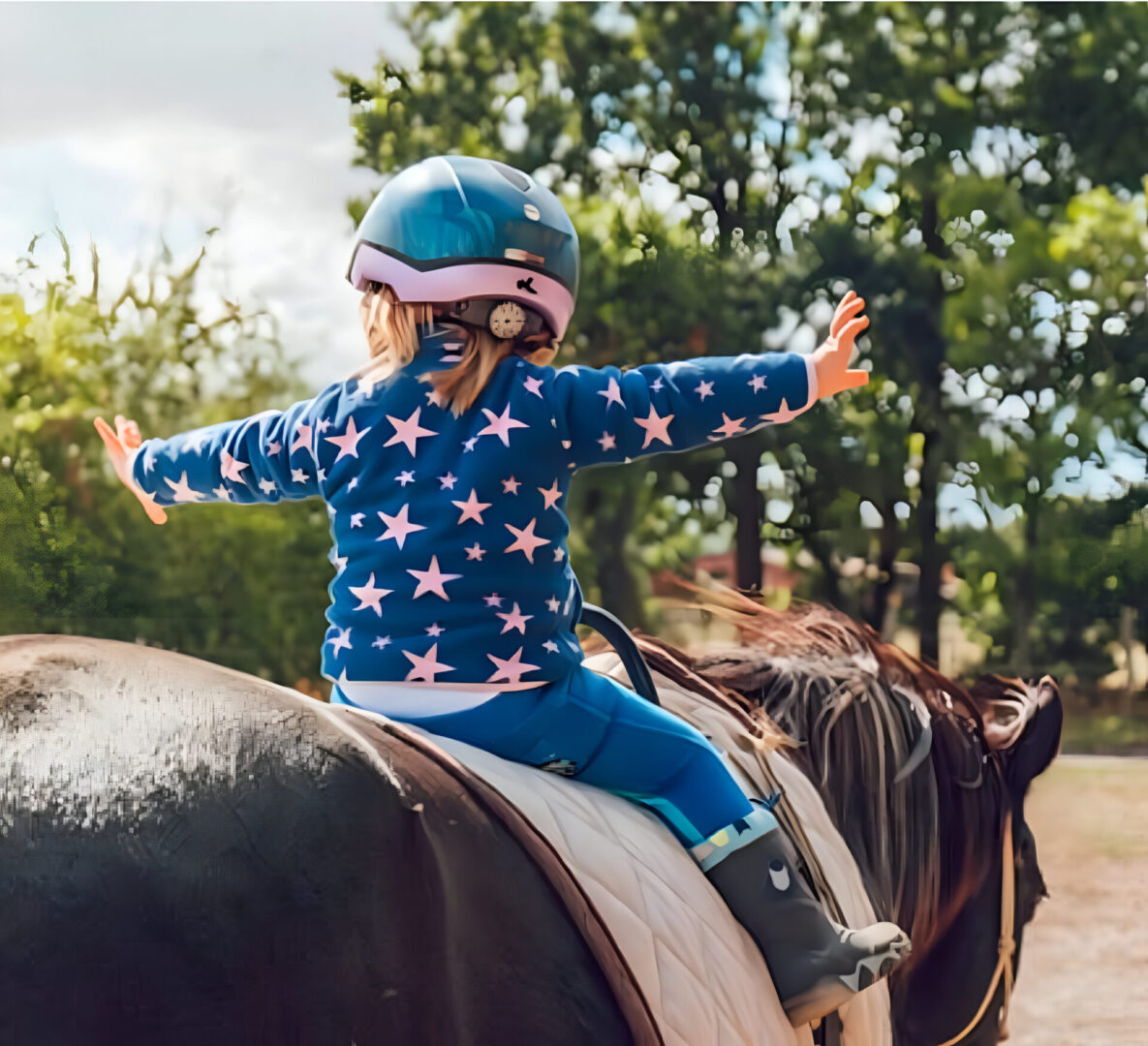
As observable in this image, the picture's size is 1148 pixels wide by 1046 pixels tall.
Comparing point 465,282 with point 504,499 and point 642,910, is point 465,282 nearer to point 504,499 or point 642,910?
point 504,499

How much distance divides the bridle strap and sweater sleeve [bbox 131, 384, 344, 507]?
155 cm

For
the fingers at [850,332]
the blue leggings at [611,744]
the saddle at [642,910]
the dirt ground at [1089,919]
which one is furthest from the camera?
the dirt ground at [1089,919]

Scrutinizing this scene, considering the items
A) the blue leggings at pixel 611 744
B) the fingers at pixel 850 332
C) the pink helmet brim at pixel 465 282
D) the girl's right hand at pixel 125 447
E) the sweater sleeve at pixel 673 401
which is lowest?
the blue leggings at pixel 611 744

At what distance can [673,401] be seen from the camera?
157 cm

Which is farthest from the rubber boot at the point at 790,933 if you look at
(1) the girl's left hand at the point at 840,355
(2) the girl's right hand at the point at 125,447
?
(2) the girl's right hand at the point at 125,447

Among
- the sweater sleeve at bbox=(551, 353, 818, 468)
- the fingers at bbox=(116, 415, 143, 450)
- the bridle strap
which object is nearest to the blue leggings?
the sweater sleeve at bbox=(551, 353, 818, 468)

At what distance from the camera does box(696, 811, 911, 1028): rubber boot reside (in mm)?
1493

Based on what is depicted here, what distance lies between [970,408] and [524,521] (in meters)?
14.4

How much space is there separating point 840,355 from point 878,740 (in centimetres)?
84

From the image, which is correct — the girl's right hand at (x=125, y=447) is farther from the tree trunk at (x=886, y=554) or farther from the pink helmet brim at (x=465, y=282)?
the tree trunk at (x=886, y=554)

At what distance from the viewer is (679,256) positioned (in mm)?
14680

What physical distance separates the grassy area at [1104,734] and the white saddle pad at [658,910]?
45.4 feet

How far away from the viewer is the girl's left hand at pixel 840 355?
1.65m

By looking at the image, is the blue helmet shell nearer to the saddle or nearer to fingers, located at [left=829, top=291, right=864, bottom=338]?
fingers, located at [left=829, top=291, right=864, bottom=338]
